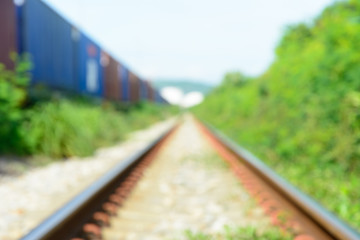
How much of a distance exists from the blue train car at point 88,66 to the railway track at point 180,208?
9.81 meters

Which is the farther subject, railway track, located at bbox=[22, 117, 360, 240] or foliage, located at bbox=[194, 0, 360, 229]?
foliage, located at bbox=[194, 0, 360, 229]

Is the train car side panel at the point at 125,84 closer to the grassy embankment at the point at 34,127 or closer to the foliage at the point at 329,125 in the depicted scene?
the grassy embankment at the point at 34,127

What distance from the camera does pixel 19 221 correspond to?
3.04 m

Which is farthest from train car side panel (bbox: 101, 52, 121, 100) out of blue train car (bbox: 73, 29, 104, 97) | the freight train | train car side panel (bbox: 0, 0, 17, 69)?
train car side panel (bbox: 0, 0, 17, 69)

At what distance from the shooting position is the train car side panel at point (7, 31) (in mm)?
8047

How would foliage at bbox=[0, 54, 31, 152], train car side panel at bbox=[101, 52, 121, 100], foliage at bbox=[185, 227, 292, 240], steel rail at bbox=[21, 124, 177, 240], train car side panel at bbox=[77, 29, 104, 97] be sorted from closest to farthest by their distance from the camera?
steel rail at bbox=[21, 124, 177, 240] < foliage at bbox=[185, 227, 292, 240] < foliage at bbox=[0, 54, 31, 152] < train car side panel at bbox=[77, 29, 104, 97] < train car side panel at bbox=[101, 52, 121, 100]

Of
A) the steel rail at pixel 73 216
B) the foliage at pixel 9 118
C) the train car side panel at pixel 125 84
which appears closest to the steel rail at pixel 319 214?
the steel rail at pixel 73 216

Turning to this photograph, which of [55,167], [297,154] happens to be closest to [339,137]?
[297,154]

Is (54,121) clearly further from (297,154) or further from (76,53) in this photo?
(76,53)

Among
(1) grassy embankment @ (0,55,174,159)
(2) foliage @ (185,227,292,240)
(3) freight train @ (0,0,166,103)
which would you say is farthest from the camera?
(3) freight train @ (0,0,166,103)

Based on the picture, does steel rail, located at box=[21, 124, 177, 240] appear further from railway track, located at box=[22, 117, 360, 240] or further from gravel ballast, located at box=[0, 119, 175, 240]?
gravel ballast, located at box=[0, 119, 175, 240]

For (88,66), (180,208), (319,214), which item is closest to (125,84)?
(88,66)

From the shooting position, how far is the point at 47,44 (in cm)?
1063

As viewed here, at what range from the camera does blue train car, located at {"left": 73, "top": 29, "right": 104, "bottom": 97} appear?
45.7ft
